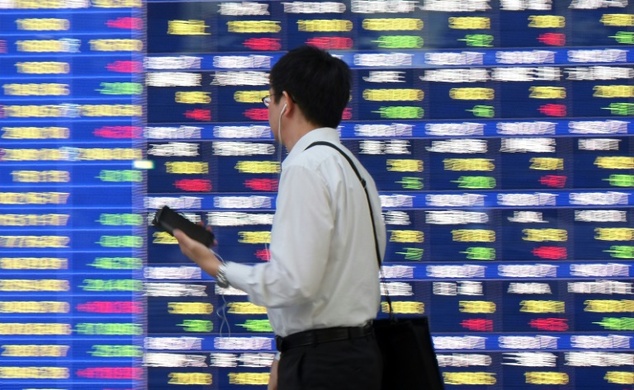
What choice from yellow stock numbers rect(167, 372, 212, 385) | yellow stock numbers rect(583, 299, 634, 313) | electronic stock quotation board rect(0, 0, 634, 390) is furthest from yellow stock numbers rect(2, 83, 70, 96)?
yellow stock numbers rect(583, 299, 634, 313)

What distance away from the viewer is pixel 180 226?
310 cm

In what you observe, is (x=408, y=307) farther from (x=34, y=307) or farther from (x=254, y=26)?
(x=34, y=307)

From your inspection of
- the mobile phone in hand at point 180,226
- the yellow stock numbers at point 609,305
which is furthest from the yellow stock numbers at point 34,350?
the yellow stock numbers at point 609,305

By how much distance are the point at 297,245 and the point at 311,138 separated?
36 centimetres

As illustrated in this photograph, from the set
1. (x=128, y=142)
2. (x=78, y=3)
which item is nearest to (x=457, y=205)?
(x=128, y=142)

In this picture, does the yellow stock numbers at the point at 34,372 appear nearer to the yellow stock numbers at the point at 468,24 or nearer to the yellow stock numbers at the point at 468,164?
the yellow stock numbers at the point at 468,164

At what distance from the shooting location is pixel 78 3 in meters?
4.68

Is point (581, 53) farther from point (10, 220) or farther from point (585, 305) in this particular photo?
point (10, 220)

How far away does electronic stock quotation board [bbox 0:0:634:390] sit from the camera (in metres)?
4.43

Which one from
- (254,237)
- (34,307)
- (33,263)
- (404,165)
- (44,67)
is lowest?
(34,307)

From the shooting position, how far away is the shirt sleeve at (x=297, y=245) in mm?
2814

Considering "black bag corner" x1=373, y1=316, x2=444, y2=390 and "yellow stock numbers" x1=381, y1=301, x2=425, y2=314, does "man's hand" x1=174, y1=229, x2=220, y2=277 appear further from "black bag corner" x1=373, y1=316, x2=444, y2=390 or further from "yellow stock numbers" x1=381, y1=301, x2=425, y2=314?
"yellow stock numbers" x1=381, y1=301, x2=425, y2=314

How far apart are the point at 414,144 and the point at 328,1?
68 centimetres

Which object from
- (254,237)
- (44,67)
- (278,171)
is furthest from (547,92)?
(44,67)
